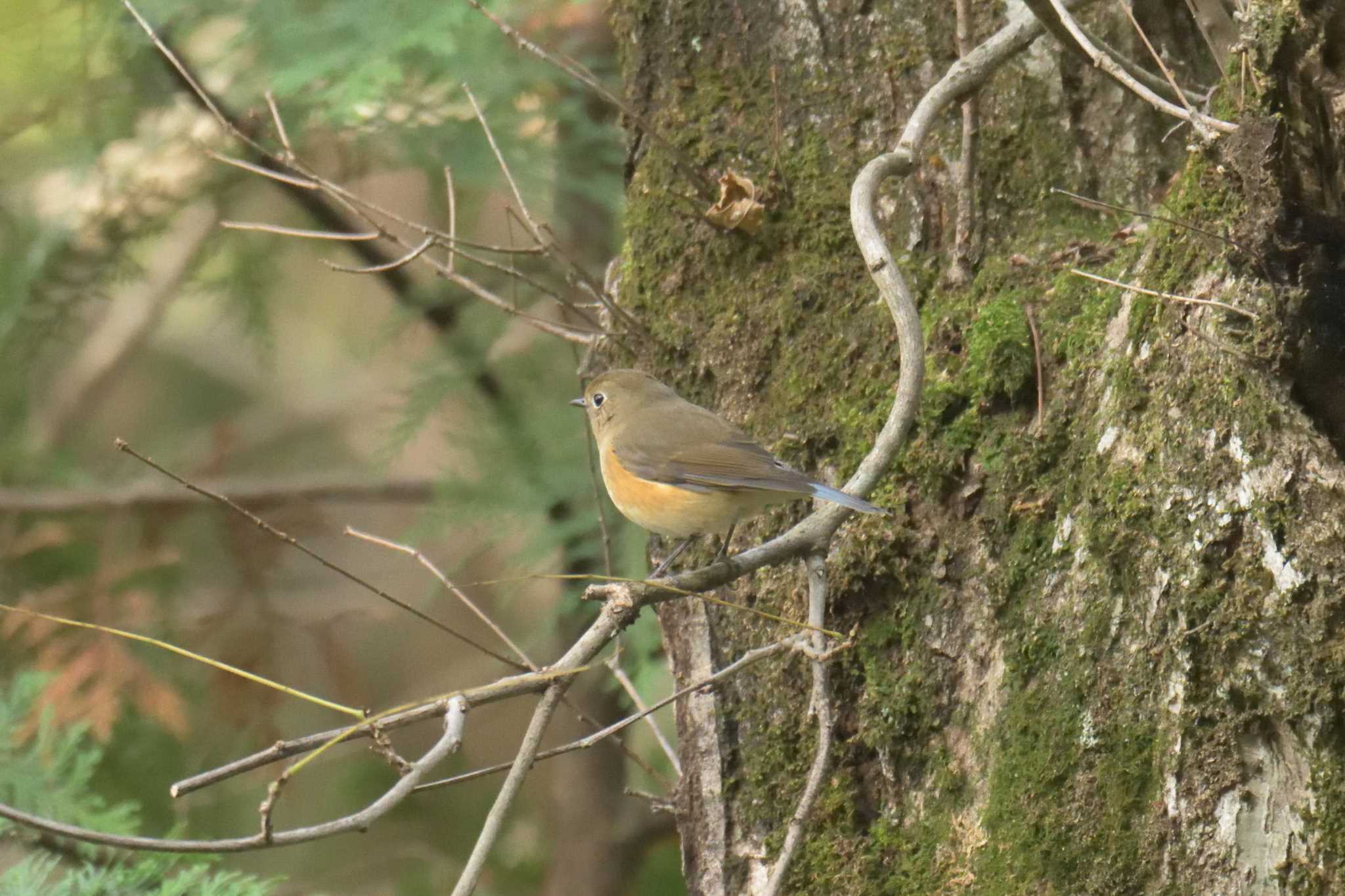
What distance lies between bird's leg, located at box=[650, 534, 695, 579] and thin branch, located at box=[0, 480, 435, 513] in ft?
8.16

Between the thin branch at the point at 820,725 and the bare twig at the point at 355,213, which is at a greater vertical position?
the bare twig at the point at 355,213

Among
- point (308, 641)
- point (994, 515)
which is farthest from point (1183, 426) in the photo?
point (308, 641)

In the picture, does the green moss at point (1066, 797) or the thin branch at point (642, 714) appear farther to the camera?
the green moss at point (1066, 797)

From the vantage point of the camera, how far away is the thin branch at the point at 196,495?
5.50 meters

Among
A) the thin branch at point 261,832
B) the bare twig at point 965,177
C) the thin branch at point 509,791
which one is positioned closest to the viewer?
the thin branch at point 261,832

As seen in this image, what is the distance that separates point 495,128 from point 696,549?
2088mm

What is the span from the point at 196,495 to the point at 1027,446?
3841 millimetres

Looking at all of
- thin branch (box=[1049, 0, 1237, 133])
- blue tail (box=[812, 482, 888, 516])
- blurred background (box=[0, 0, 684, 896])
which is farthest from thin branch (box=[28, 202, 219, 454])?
thin branch (box=[1049, 0, 1237, 133])

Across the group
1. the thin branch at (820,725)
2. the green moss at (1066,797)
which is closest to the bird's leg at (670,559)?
the thin branch at (820,725)

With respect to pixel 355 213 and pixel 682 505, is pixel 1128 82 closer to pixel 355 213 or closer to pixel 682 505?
pixel 682 505

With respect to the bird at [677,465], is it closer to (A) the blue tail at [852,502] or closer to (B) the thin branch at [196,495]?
(A) the blue tail at [852,502]

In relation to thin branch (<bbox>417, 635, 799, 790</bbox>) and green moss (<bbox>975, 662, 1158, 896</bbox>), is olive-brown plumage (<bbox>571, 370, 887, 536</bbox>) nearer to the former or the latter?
thin branch (<bbox>417, 635, 799, 790</bbox>)

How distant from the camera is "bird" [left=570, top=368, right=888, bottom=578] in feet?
9.60

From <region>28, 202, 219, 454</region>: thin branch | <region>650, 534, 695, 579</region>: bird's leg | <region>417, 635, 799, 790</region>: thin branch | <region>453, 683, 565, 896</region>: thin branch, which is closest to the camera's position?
<region>453, 683, 565, 896</region>: thin branch
